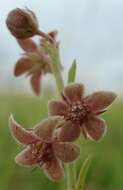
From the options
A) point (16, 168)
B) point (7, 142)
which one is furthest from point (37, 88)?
point (7, 142)

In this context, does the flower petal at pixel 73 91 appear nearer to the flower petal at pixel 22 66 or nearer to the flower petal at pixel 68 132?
the flower petal at pixel 68 132

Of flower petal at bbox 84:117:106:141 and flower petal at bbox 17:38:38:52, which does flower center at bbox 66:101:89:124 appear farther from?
flower petal at bbox 17:38:38:52

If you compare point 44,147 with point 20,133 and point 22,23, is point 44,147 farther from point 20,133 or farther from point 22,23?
point 22,23

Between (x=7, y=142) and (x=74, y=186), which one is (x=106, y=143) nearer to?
(x=7, y=142)

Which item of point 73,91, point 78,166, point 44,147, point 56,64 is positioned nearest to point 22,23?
point 56,64

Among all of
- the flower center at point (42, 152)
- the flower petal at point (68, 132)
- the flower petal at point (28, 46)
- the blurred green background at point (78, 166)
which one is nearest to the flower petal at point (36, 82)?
the flower petal at point (28, 46)

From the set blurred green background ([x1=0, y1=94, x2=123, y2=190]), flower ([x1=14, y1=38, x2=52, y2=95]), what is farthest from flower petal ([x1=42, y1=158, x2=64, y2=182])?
flower ([x1=14, y1=38, x2=52, y2=95])

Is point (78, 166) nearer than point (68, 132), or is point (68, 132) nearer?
point (68, 132)
